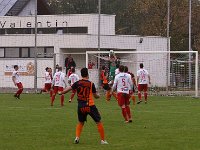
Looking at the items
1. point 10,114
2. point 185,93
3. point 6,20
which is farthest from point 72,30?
point 10,114

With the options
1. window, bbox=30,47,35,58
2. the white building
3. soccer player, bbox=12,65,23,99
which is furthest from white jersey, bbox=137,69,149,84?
window, bbox=30,47,35,58

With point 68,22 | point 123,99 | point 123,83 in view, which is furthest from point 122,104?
point 68,22

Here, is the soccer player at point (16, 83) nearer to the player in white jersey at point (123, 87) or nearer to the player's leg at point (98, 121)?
the player in white jersey at point (123, 87)

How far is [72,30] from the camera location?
183ft

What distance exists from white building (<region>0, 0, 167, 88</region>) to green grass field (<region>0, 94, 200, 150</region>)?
72.9 feet

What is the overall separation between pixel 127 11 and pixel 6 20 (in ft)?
86.8

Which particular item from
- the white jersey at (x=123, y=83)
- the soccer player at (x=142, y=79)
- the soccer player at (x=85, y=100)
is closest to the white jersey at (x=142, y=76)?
the soccer player at (x=142, y=79)

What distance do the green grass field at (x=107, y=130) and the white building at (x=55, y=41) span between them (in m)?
22.2

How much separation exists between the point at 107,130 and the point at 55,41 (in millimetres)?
33585

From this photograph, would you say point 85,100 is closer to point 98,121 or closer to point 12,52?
point 98,121

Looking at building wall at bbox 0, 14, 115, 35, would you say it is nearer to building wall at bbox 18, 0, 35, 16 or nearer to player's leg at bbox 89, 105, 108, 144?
building wall at bbox 18, 0, 35, 16

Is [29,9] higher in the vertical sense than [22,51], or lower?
higher

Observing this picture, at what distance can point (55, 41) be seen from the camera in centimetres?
5197

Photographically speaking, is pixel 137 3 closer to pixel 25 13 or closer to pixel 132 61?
pixel 25 13
